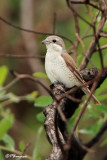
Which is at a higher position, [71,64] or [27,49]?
[27,49]

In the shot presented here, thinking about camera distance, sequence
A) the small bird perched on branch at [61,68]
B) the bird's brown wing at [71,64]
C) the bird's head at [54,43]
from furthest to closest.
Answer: the bird's head at [54,43]
the small bird perched on branch at [61,68]
the bird's brown wing at [71,64]

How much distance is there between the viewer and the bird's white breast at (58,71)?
4078 mm

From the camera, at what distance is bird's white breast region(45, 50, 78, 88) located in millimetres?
4078

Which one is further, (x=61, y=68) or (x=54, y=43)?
(x=54, y=43)

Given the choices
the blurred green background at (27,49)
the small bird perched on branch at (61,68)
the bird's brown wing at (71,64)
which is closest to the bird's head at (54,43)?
the small bird perched on branch at (61,68)

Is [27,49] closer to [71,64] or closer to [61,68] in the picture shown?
[61,68]

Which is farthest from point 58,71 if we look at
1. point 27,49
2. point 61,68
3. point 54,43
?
point 27,49

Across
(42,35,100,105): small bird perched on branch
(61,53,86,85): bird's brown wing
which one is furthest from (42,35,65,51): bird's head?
(61,53,86,85): bird's brown wing

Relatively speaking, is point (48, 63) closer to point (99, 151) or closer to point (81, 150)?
point (99, 151)

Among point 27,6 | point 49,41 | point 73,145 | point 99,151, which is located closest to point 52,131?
point 73,145

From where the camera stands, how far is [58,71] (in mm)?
4148

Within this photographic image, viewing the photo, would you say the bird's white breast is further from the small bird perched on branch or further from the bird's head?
the bird's head

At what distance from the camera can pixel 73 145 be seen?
1953mm

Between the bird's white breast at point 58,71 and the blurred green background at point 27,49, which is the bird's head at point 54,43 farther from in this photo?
the blurred green background at point 27,49
